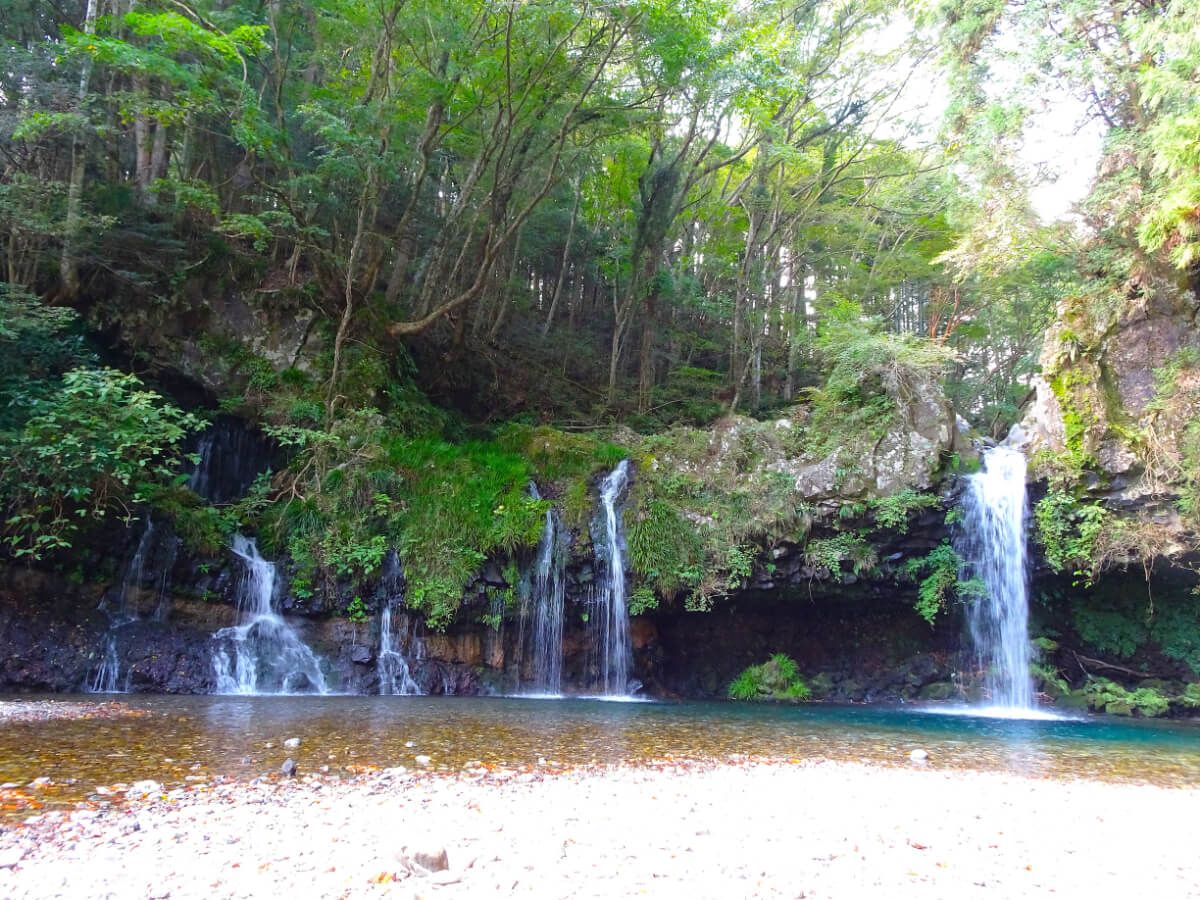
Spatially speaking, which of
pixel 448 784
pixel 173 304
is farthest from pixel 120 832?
pixel 173 304

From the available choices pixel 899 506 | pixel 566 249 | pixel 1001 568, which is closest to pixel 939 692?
Answer: pixel 1001 568

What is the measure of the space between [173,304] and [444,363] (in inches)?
213

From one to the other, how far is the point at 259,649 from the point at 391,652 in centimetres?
195

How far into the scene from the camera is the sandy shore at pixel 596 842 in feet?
9.17

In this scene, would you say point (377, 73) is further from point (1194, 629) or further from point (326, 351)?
point (1194, 629)

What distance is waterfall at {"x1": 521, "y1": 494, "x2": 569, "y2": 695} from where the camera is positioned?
11.3m

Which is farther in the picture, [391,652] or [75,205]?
[391,652]

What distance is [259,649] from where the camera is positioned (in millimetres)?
10039

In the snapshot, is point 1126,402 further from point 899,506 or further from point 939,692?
point 939,692

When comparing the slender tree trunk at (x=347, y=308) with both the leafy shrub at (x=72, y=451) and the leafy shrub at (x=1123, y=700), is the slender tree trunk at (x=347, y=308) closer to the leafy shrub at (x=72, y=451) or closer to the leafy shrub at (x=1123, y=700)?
the leafy shrub at (x=72, y=451)

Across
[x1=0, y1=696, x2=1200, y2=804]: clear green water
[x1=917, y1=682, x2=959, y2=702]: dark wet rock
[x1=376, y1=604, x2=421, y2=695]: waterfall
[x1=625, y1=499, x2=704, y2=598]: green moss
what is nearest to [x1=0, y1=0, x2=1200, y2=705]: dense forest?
[x1=625, y1=499, x2=704, y2=598]: green moss

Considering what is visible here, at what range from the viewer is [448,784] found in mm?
4523

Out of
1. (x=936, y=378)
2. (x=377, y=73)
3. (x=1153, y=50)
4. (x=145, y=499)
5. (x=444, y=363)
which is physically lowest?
(x=145, y=499)

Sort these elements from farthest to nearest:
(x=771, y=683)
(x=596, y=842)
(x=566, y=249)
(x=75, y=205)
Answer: (x=566, y=249) < (x=771, y=683) < (x=75, y=205) < (x=596, y=842)
